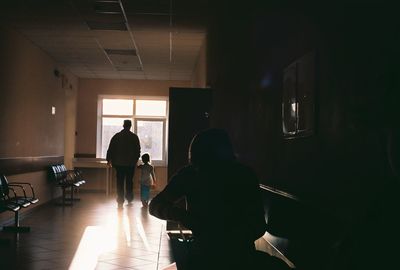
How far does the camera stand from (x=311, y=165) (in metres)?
2.51

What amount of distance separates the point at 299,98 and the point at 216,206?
0.88m

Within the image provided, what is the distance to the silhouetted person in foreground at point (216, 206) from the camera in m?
2.09

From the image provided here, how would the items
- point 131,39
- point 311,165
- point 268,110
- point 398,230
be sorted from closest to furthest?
point 398,230 → point 311,165 → point 268,110 → point 131,39

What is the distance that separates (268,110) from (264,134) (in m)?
0.21

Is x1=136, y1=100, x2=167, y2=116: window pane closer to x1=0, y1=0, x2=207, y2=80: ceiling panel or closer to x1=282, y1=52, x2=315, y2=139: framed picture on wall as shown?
x1=0, y1=0, x2=207, y2=80: ceiling panel

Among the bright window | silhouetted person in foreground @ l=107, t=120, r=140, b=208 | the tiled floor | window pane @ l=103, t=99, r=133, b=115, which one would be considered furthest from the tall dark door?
window pane @ l=103, t=99, r=133, b=115

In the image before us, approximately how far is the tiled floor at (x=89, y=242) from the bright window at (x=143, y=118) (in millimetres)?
5022

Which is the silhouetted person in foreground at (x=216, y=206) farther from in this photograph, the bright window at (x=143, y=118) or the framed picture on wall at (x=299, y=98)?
the bright window at (x=143, y=118)

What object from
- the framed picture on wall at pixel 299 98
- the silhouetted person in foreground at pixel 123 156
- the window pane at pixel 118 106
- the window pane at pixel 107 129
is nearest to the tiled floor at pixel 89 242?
the silhouetted person in foreground at pixel 123 156

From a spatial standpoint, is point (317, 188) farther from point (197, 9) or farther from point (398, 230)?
point (197, 9)

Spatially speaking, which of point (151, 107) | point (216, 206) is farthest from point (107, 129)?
point (216, 206)

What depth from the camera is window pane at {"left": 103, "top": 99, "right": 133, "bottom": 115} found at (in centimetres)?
1394

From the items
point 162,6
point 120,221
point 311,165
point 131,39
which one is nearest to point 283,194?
point 311,165

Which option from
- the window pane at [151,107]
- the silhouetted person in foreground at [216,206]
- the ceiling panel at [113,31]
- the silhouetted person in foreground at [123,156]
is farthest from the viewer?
the window pane at [151,107]
